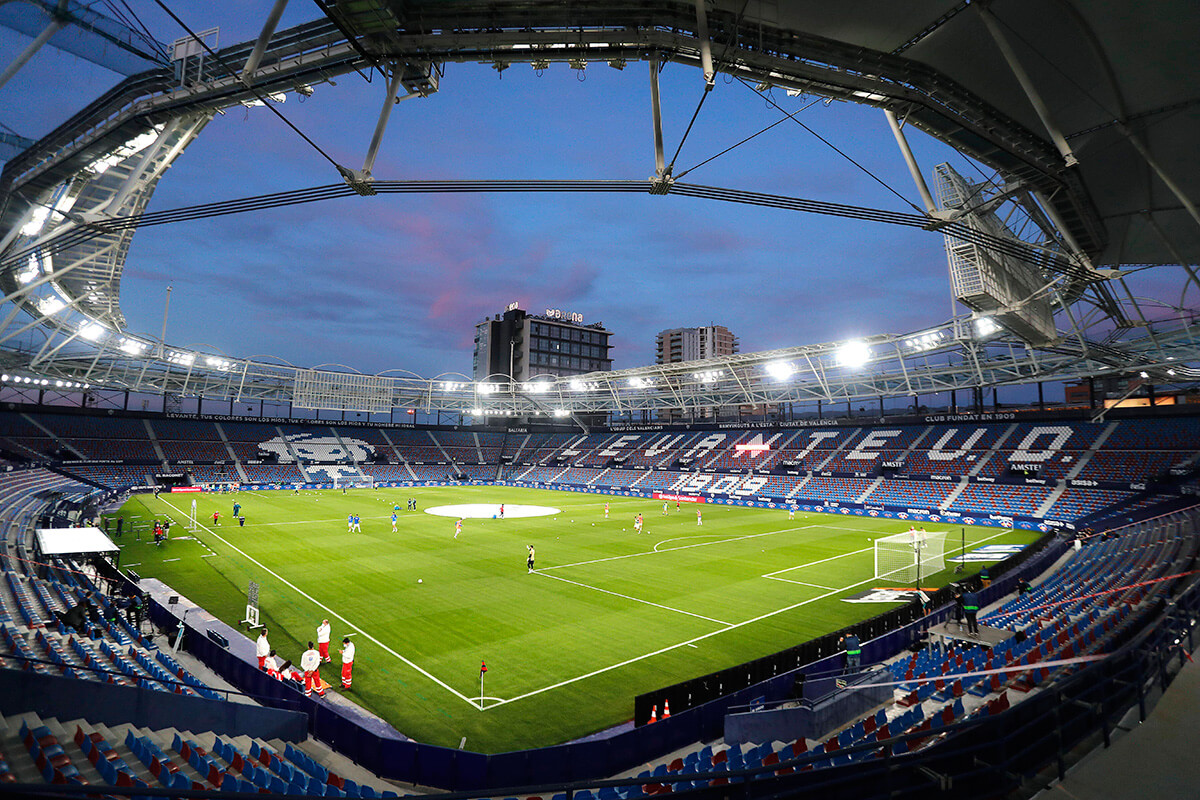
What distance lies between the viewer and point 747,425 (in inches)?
3071

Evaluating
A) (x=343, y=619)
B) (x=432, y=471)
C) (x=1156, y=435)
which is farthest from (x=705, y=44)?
(x=432, y=471)

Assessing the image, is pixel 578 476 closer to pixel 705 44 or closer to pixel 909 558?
pixel 909 558

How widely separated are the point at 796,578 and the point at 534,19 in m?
26.2

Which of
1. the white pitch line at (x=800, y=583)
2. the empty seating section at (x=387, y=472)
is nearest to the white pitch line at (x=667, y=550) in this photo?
the white pitch line at (x=800, y=583)

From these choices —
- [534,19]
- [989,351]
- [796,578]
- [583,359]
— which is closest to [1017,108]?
[534,19]

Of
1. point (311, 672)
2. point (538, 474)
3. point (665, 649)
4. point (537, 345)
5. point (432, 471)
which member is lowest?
point (665, 649)

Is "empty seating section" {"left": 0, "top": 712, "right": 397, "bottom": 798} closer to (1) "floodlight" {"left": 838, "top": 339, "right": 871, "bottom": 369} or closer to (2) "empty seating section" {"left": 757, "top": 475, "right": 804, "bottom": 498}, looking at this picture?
(1) "floodlight" {"left": 838, "top": 339, "right": 871, "bottom": 369}

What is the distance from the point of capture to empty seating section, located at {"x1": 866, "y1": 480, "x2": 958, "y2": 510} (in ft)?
164

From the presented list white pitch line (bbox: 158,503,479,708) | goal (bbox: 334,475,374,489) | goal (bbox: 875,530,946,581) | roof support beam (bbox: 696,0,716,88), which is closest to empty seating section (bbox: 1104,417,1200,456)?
goal (bbox: 875,530,946,581)

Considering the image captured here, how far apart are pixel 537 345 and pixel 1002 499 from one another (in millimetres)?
90763

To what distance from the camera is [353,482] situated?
241 ft

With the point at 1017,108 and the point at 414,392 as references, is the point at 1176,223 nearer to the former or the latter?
the point at 1017,108

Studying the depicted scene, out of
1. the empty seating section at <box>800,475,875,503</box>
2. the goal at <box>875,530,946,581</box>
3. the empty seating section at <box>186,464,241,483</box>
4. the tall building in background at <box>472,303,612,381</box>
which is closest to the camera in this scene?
the goal at <box>875,530,946,581</box>

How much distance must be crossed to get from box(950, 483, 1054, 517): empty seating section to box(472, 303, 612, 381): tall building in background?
82.8 metres
